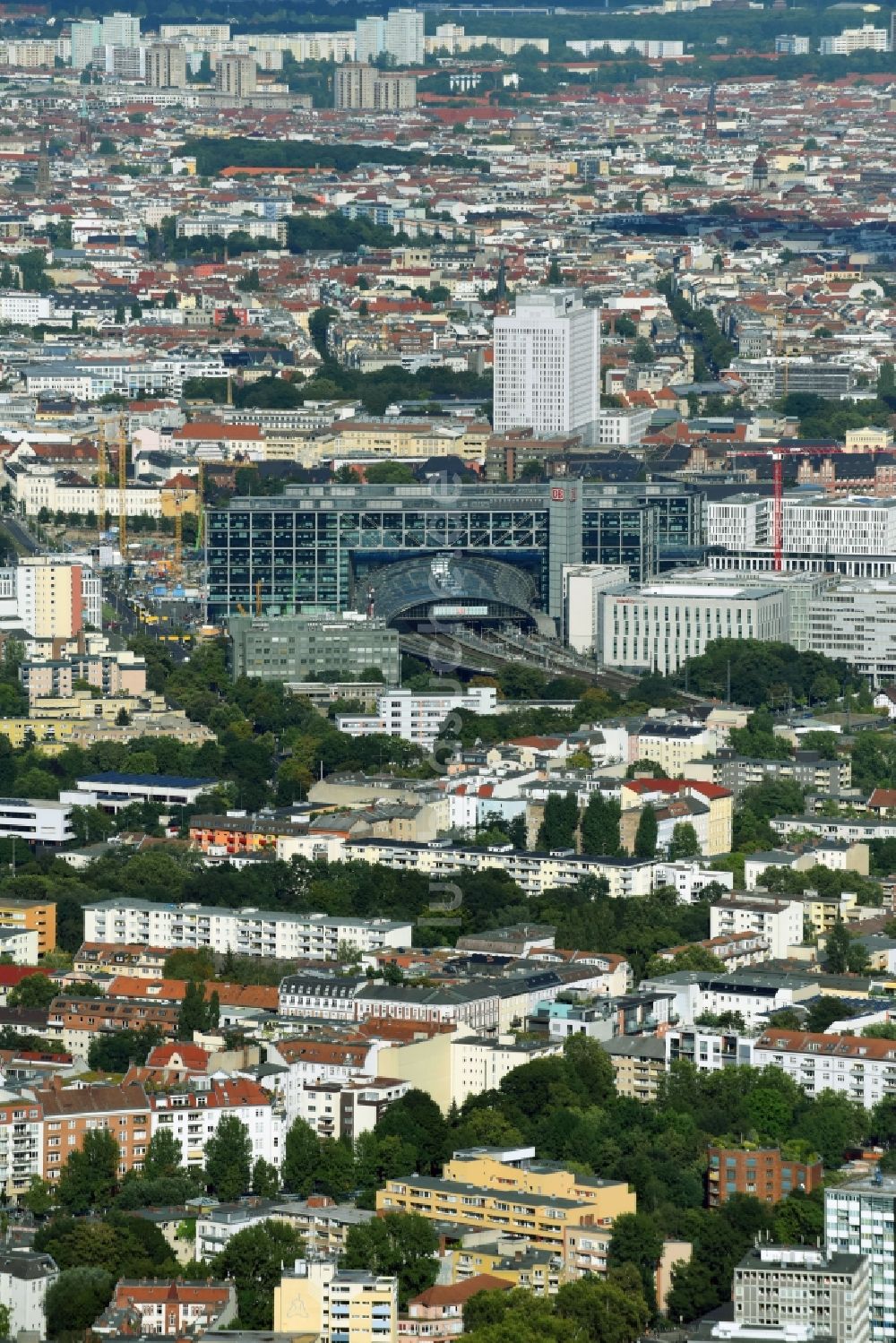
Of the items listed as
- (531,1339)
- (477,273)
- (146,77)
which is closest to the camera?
(531,1339)

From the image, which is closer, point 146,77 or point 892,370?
point 892,370

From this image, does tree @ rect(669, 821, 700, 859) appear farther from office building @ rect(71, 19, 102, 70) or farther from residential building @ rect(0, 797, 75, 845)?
office building @ rect(71, 19, 102, 70)

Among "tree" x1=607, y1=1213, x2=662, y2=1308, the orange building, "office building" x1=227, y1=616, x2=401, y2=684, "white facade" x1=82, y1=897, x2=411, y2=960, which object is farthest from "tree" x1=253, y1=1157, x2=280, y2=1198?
"office building" x1=227, y1=616, x2=401, y2=684

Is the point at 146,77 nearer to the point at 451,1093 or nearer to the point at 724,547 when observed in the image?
the point at 724,547

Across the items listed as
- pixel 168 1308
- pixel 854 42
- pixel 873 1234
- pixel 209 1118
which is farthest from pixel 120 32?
pixel 168 1308

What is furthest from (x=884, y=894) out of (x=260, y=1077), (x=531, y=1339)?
(x=531, y=1339)

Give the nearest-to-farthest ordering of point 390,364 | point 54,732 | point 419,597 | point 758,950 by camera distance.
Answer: point 758,950
point 54,732
point 419,597
point 390,364
